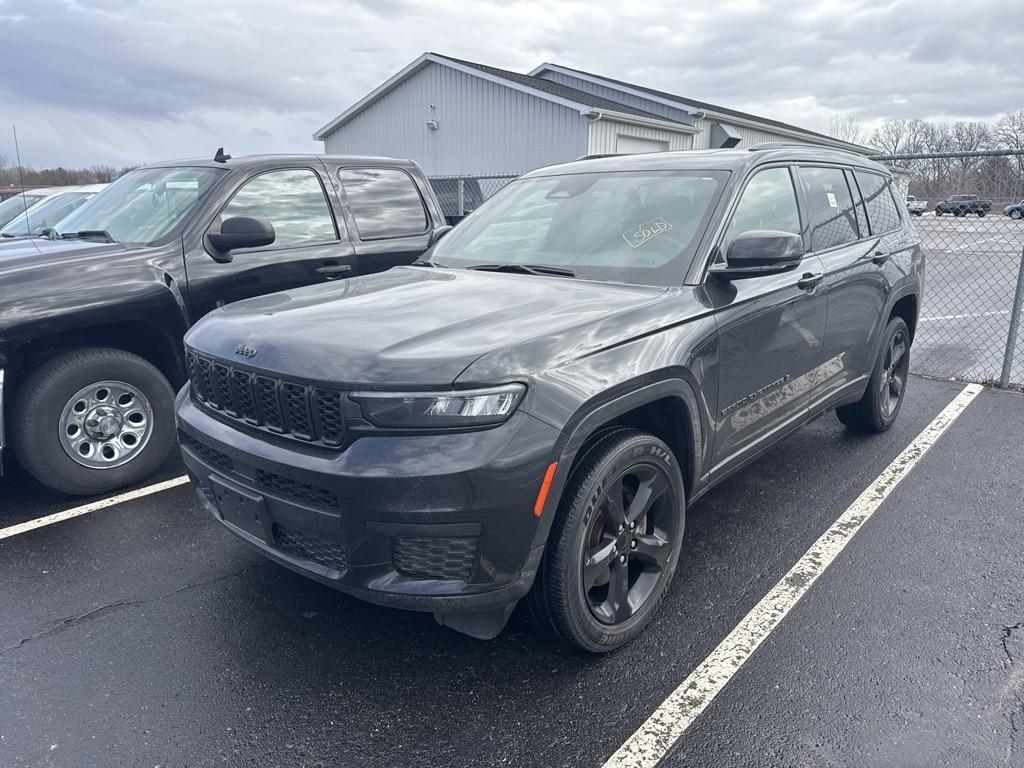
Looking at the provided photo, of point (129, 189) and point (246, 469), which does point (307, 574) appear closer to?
point (246, 469)

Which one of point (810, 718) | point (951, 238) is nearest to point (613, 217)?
point (810, 718)

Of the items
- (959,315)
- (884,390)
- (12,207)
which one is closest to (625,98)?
(959,315)

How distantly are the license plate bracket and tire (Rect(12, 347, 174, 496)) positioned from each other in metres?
1.70

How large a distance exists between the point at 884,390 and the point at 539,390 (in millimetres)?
3713

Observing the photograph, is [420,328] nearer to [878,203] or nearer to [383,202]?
[383,202]

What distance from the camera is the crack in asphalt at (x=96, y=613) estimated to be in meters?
2.93

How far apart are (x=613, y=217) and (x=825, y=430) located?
2831 mm

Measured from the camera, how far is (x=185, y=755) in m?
2.33

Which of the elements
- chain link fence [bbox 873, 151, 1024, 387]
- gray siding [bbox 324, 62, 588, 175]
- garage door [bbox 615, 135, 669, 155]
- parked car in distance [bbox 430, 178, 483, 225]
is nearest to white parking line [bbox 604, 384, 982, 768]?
chain link fence [bbox 873, 151, 1024, 387]

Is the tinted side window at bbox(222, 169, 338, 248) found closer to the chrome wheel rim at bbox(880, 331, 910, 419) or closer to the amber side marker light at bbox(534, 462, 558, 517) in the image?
the amber side marker light at bbox(534, 462, 558, 517)

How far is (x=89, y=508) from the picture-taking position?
13.4ft

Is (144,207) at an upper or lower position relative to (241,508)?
upper

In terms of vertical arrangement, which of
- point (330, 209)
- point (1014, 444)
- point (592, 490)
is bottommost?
point (1014, 444)

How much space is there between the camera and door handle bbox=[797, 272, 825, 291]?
3.68 m
